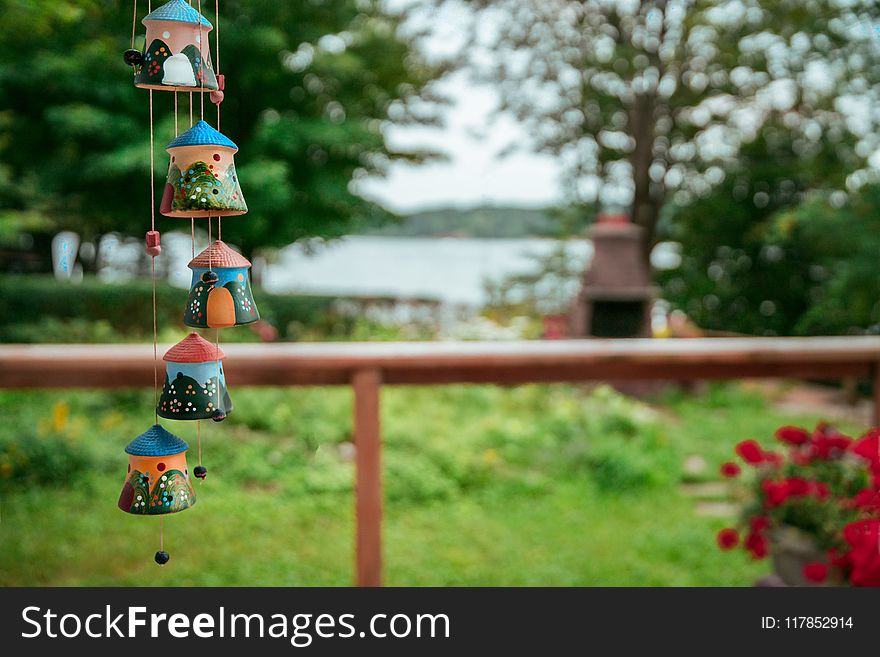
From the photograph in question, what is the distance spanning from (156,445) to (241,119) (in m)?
5.52

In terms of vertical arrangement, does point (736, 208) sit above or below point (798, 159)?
below

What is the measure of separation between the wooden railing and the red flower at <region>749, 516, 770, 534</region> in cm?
40

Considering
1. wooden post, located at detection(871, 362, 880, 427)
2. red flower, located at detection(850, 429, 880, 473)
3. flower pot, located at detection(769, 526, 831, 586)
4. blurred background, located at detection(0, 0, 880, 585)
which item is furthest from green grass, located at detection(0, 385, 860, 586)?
red flower, located at detection(850, 429, 880, 473)

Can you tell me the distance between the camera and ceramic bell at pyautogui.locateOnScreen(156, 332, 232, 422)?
75cm

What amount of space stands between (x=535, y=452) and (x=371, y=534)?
2331 mm

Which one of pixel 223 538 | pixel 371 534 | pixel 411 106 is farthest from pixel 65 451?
pixel 411 106

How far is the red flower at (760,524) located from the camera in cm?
213

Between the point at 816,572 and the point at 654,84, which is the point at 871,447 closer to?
the point at 816,572

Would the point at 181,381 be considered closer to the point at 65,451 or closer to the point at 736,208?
the point at 65,451

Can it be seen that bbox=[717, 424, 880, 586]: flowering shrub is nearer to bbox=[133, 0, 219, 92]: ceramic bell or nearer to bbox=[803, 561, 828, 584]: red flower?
bbox=[803, 561, 828, 584]: red flower

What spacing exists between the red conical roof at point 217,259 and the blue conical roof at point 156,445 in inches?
6.7

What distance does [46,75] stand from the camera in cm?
507

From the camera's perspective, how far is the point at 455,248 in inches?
272
